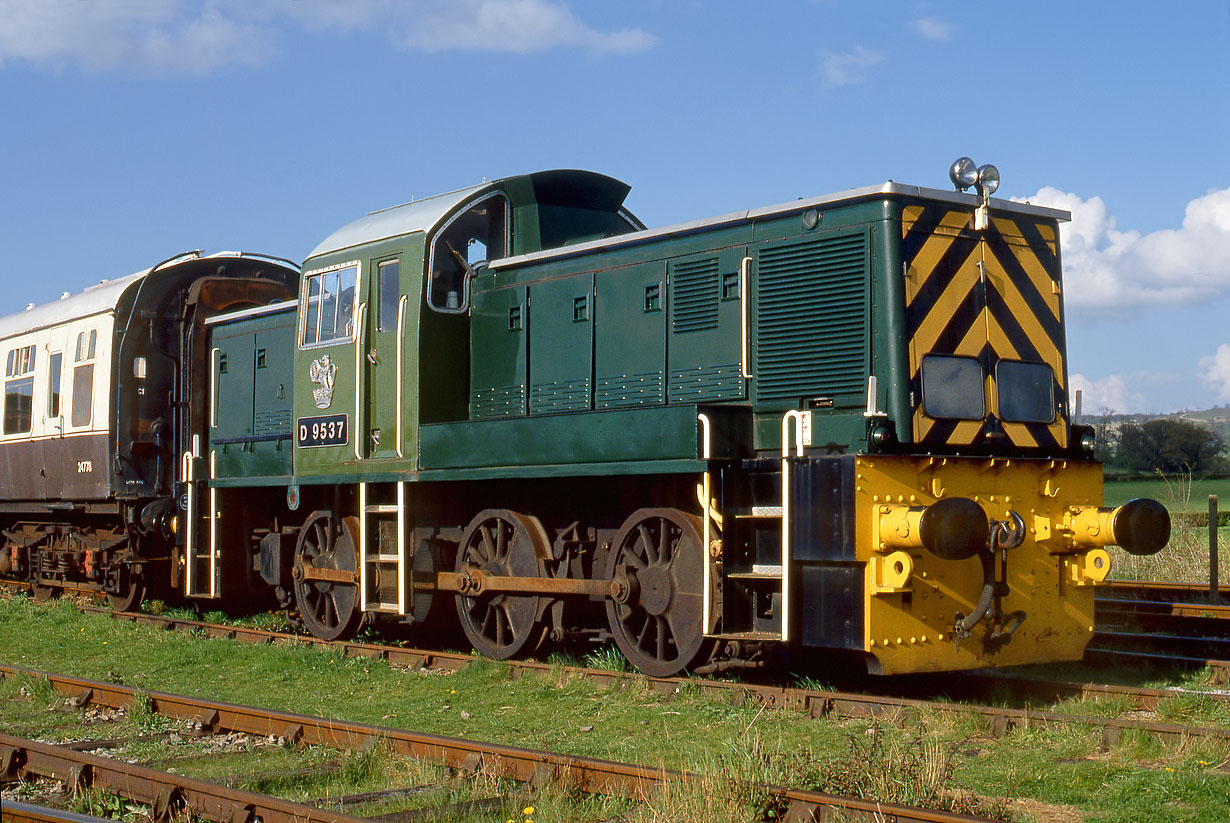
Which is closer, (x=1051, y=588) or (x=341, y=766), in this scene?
(x=341, y=766)

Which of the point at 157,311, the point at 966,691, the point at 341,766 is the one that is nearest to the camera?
the point at 341,766

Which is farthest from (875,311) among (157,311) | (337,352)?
(157,311)

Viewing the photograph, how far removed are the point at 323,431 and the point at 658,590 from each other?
4.07 m

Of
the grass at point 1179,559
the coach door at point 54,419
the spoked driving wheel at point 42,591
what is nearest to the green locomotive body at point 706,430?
the coach door at point 54,419

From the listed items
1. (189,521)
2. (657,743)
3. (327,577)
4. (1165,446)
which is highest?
(1165,446)

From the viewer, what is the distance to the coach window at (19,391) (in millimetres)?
16078

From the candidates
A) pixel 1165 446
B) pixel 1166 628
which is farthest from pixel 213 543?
pixel 1165 446

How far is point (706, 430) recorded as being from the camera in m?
8.04

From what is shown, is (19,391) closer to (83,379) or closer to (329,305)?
(83,379)

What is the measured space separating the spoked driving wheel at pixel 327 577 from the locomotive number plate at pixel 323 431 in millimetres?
679

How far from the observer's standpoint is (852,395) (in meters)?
8.05

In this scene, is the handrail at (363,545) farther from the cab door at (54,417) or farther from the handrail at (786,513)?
the cab door at (54,417)

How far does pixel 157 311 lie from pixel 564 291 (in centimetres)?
658

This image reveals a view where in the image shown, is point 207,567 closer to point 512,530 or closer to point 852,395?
point 512,530
